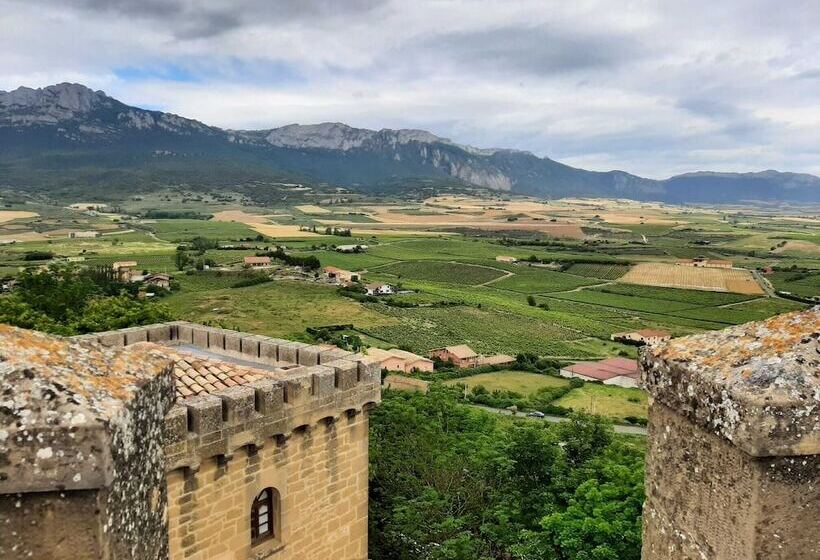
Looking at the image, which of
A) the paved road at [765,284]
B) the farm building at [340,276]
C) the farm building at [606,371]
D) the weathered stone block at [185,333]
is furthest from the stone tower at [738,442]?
the paved road at [765,284]

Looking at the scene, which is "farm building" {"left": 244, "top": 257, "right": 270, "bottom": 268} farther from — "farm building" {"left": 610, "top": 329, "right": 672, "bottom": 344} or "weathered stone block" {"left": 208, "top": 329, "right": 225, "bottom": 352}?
"weathered stone block" {"left": 208, "top": 329, "right": 225, "bottom": 352}

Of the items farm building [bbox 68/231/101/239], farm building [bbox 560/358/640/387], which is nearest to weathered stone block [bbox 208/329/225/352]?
farm building [bbox 560/358/640/387]

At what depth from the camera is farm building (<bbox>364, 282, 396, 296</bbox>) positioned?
103750 mm

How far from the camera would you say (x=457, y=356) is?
70062mm

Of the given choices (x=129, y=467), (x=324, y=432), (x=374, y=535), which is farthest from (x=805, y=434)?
(x=374, y=535)

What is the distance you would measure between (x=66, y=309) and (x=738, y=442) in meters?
29.2

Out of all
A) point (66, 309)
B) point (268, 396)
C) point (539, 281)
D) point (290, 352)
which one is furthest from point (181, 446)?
point (539, 281)

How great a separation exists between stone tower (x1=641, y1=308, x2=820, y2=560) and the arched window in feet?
24.5

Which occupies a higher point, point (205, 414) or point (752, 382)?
point (752, 382)

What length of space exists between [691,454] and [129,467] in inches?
115

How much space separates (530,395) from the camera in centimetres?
6069

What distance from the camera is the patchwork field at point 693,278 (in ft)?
366

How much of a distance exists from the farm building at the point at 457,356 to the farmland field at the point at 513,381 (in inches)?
112

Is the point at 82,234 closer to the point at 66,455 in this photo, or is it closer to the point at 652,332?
the point at 652,332
